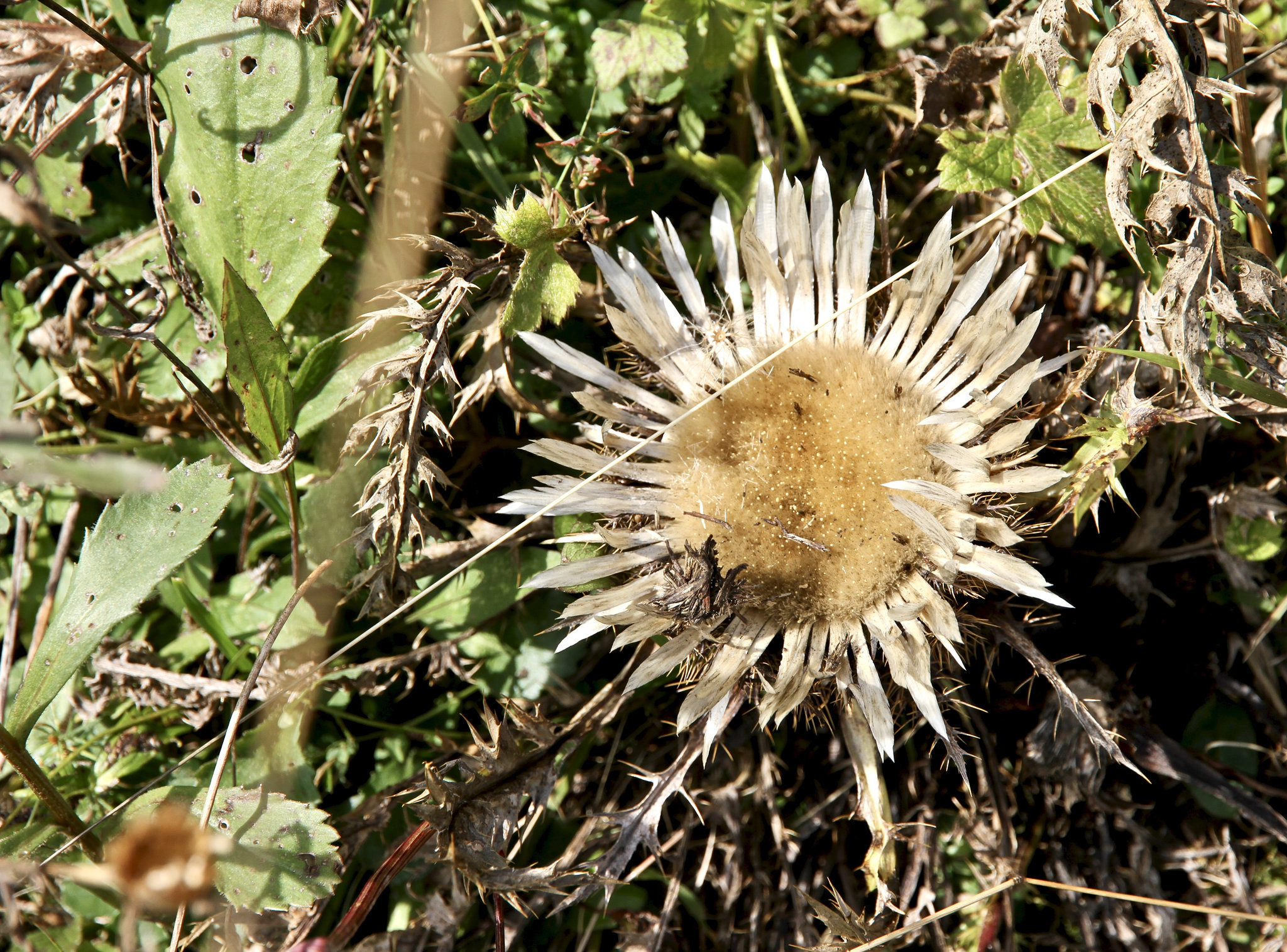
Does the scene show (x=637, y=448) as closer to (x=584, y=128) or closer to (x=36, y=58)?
(x=584, y=128)

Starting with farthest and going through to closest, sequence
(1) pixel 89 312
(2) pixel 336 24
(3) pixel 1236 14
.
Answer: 1. (1) pixel 89 312
2. (2) pixel 336 24
3. (3) pixel 1236 14

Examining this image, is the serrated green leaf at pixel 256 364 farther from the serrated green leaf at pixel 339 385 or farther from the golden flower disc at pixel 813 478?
the golden flower disc at pixel 813 478

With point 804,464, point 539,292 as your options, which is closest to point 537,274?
point 539,292

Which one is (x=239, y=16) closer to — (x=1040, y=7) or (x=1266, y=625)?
(x=1040, y=7)

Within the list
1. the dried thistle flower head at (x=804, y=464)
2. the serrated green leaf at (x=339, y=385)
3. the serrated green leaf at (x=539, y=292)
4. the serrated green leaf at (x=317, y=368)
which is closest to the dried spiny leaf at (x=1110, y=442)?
the dried thistle flower head at (x=804, y=464)

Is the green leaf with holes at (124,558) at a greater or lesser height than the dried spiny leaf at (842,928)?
greater

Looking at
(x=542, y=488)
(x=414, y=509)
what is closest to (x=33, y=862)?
(x=414, y=509)
